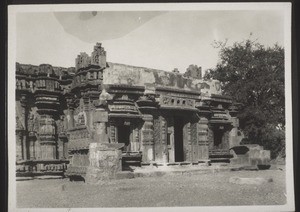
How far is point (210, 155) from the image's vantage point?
28.8ft

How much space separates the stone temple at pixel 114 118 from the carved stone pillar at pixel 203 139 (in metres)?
0.02

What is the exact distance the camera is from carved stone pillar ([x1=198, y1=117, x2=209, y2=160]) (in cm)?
900

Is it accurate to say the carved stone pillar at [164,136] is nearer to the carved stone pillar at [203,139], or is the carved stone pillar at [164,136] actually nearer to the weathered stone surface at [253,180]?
the carved stone pillar at [203,139]

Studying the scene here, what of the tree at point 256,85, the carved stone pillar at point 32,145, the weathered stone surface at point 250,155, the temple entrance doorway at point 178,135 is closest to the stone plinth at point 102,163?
the carved stone pillar at point 32,145

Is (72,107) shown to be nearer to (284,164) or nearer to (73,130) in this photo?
(73,130)

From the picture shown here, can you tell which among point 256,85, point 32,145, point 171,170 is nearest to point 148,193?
point 171,170

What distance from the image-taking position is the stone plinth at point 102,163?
25.4ft

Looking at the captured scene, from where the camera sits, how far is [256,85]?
338 inches

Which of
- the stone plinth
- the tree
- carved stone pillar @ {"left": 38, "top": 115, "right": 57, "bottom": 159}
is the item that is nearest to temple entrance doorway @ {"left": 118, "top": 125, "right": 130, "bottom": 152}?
the stone plinth

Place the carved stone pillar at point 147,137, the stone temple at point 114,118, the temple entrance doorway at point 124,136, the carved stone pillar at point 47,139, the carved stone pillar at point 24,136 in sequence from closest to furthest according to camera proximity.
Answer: the carved stone pillar at point 24,136 → the stone temple at point 114,118 → the carved stone pillar at point 47,139 → the temple entrance doorway at point 124,136 → the carved stone pillar at point 147,137

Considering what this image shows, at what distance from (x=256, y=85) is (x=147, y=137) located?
7.81 feet

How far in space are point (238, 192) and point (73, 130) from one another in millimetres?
3199

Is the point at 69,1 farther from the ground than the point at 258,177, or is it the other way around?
the point at 69,1

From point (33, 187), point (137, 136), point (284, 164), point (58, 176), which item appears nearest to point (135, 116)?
point (137, 136)
